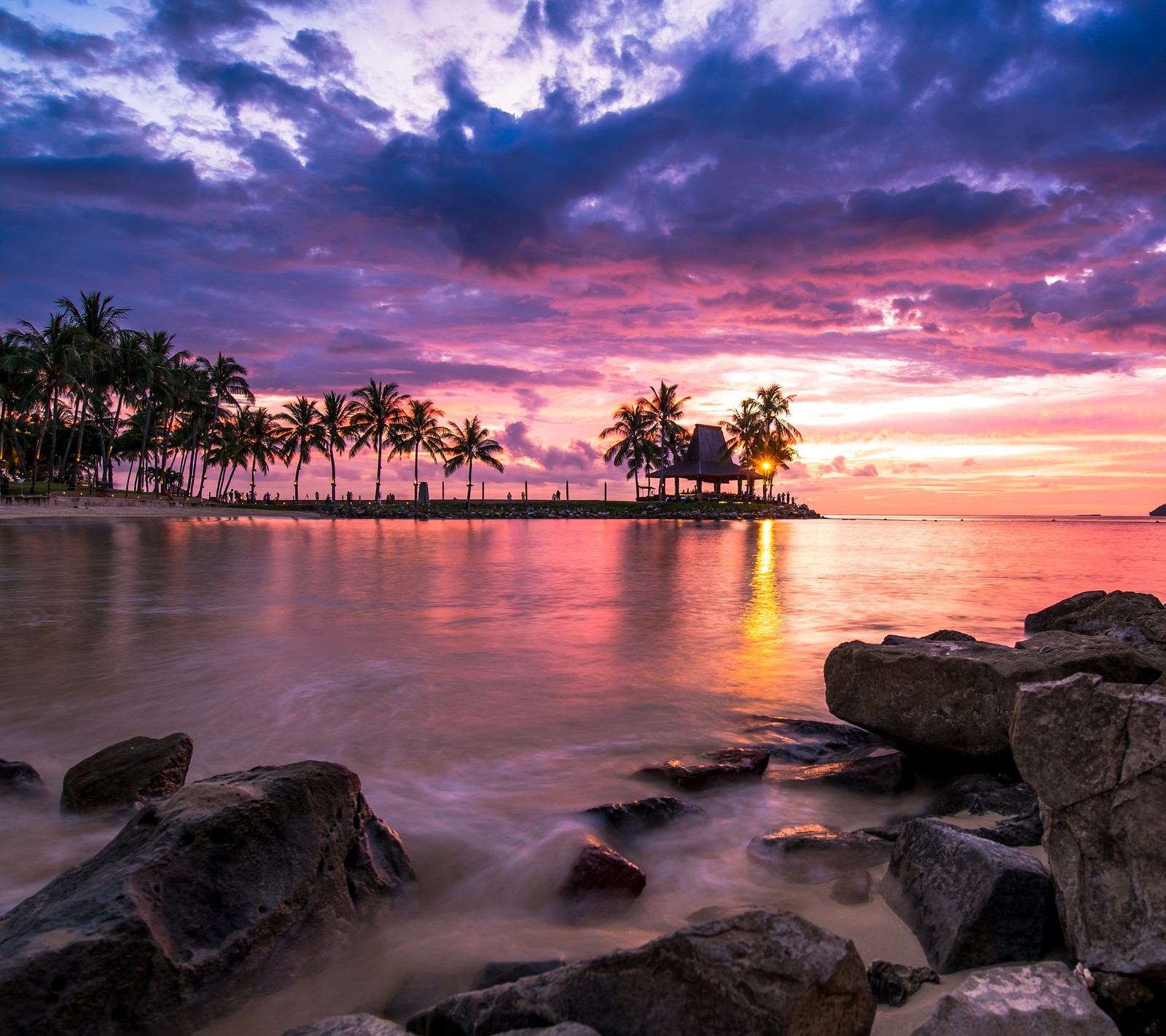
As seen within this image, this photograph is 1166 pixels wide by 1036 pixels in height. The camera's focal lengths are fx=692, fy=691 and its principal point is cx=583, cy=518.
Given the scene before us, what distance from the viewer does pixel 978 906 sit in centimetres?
225

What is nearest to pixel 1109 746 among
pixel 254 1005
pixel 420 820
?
pixel 254 1005

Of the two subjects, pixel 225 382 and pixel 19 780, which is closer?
pixel 19 780

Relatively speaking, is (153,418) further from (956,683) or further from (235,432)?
(956,683)

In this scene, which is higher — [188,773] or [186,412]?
[186,412]

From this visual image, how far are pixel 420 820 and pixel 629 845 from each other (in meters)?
1.18

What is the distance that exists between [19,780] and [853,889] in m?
4.44

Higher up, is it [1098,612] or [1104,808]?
[1104,808]

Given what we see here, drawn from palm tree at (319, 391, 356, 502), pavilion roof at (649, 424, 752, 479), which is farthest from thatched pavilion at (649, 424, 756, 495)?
palm tree at (319, 391, 356, 502)

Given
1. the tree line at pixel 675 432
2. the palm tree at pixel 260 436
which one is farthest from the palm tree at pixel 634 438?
the palm tree at pixel 260 436

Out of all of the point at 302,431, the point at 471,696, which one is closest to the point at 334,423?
the point at 302,431

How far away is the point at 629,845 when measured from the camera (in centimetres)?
343

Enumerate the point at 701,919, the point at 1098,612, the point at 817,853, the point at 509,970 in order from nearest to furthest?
1. the point at 509,970
2. the point at 701,919
3. the point at 817,853
4. the point at 1098,612

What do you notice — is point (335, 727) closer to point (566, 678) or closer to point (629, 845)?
point (566, 678)

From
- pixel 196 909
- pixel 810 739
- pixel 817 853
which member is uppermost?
pixel 196 909
